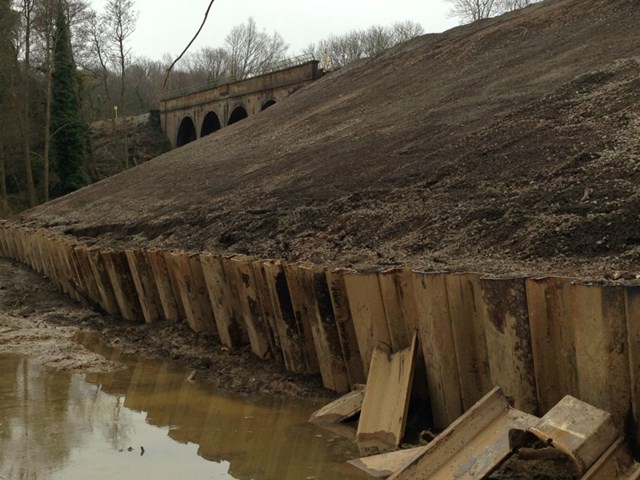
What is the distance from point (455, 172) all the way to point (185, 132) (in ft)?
164

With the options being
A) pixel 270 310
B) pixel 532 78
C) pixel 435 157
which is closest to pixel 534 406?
pixel 270 310

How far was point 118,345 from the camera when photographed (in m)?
11.1

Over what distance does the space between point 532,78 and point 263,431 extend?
9.72m

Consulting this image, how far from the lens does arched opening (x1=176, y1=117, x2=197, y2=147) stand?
190ft

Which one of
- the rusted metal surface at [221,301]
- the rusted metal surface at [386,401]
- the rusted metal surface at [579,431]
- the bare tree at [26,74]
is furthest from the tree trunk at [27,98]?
the rusted metal surface at [579,431]

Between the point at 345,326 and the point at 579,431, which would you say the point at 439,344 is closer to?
the point at 345,326

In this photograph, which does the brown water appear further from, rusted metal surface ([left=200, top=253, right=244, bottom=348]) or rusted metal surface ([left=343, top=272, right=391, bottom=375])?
rusted metal surface ([left=343, top=272, right=391, bottom=375])

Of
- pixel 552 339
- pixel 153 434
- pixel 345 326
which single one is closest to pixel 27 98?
pixel 153 434

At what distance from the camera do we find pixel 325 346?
23.9 ft

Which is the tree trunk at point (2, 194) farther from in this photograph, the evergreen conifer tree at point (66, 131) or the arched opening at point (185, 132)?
the arched opening at point (185, 132)

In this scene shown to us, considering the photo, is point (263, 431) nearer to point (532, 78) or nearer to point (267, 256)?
point (267, 256)

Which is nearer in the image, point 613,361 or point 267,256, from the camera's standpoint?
point 613,361

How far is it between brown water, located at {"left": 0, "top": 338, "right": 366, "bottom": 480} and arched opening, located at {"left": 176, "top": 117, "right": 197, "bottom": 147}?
164 ft

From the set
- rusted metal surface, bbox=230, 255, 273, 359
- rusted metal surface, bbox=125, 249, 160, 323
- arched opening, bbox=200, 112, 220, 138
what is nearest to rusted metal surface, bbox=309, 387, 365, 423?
rusted metal surface, bbox=230, 255, 273, 359
